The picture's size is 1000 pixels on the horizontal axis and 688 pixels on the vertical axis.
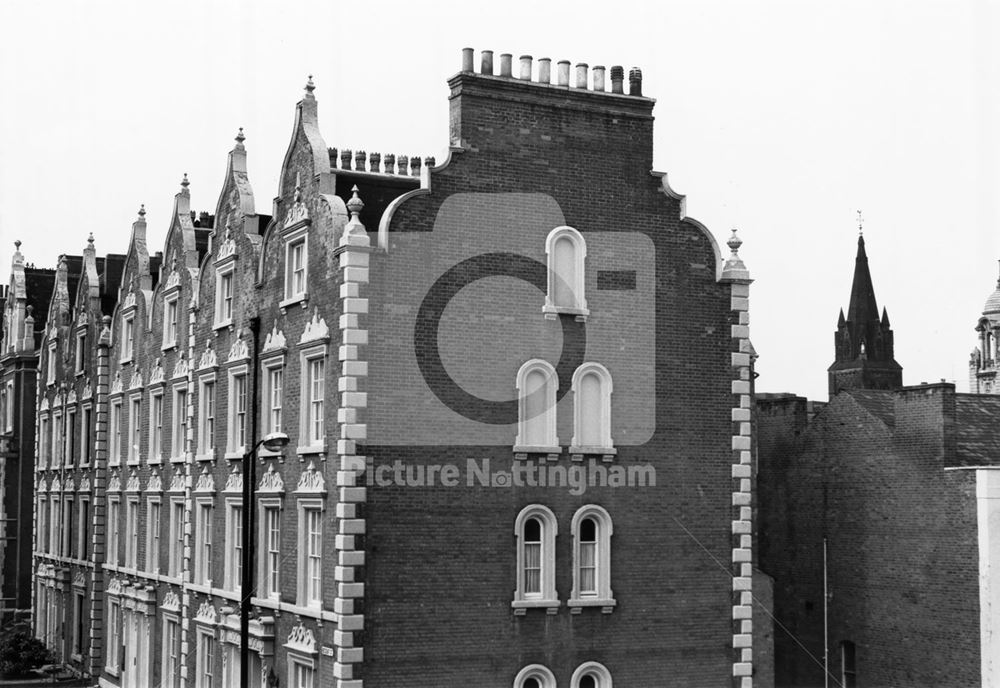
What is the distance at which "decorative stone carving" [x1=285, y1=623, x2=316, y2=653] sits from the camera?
29953mm

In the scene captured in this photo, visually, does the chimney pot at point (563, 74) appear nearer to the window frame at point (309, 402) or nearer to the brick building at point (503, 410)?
the brick building at point (503, 410)

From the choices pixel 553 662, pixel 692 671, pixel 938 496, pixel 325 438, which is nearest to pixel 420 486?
pixel 325 438

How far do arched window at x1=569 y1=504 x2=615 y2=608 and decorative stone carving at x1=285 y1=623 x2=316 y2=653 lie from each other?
5584 mm

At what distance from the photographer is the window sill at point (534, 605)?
2962cm

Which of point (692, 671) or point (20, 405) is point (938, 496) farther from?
point (20, 405)

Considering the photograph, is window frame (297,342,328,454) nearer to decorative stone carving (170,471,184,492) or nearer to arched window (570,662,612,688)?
arched window (570,662,612,688)

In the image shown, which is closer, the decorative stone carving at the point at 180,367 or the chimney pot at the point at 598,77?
the chimney pot at the point at 598,77

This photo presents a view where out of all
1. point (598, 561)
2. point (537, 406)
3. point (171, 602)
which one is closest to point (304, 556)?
point (537, 406)

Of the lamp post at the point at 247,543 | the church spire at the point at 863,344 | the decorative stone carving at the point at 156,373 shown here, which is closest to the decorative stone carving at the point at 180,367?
the decorative stone carving at the point at 156,373

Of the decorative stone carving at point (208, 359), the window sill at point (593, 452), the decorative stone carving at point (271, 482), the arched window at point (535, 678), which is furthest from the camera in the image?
the decorative stone carving at point (208, 359)

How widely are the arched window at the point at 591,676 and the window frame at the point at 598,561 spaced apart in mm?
1197

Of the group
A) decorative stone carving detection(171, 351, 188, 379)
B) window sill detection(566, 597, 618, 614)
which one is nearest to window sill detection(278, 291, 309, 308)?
window sill detection(566, 597, 618, 614)

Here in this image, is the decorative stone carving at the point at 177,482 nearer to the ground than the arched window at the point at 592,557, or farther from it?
farther from it

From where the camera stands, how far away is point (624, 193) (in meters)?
31.7
